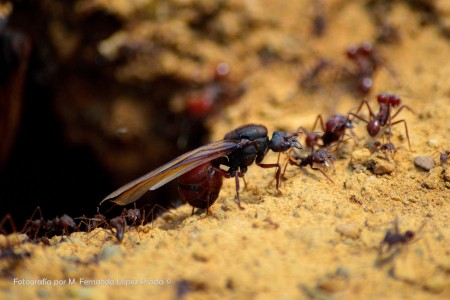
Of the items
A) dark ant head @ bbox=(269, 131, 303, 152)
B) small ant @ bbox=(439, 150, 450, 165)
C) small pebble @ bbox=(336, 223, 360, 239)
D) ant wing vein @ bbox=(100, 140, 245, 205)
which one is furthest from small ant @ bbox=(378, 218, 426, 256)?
ant wing vein @ bbox=(100, 140, 245, 205)

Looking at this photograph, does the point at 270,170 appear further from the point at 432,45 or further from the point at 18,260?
the point at 432,45

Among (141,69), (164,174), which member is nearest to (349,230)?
(164,174)

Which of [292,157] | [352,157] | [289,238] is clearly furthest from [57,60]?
[289,238]

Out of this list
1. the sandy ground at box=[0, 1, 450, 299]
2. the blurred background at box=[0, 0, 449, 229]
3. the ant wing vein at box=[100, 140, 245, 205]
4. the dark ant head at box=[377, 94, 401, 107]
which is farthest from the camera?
the blurred background at box=[0, 0, 449, 229]

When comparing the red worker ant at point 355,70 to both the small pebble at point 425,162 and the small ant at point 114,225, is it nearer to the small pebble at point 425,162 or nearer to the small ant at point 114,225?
the small pebble at point 425,162

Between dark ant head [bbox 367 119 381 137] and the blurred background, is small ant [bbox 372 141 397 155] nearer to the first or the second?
dark ant head [bbox 367 119 381 137]

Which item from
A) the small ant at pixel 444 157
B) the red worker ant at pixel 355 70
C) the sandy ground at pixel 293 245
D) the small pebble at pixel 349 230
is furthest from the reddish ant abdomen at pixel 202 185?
the red worker ant at pixel 355 70

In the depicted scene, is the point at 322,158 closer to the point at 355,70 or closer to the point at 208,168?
the point at 208,168

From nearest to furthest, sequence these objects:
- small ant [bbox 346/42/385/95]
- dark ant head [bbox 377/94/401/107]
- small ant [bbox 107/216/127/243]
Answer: small ant [bbox 107/216/127/243]
dark ant head [bbox 377/94/401/107]
small ant [bbox 346/42/385/95]
